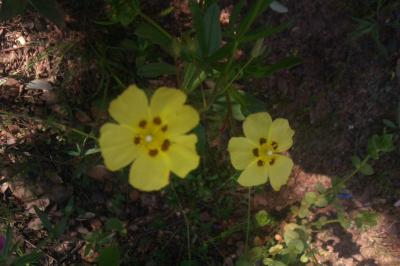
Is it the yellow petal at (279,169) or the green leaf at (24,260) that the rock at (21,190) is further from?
the yellow petal at (279,169)

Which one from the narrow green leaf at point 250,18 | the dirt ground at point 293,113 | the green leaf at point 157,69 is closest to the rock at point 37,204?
the dirt ground at point 293,113

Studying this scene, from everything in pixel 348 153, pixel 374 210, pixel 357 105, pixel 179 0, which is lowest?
pixel 374 210

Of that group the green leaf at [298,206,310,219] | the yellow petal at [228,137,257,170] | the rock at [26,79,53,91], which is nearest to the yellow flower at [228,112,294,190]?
the yellow petal at [228,137,257,170]

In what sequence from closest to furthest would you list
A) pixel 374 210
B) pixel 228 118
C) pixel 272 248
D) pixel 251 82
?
pixel 228 118 < pixel 272 248 < pixel 251 82 < pixel 374 210

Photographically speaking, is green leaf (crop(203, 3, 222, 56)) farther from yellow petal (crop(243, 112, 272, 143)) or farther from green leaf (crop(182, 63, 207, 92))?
yellow petal (crop(243, 112, 272, 143))

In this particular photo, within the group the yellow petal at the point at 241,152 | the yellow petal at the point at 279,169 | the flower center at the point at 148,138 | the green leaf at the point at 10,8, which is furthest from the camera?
the green leaf at the point at 10,8

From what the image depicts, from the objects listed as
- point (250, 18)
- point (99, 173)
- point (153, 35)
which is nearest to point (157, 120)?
point (250, 18)

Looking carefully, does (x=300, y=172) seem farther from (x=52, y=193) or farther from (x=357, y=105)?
(x=52, y=193)

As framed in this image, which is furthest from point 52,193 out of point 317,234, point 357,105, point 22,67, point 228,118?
point 357,105
